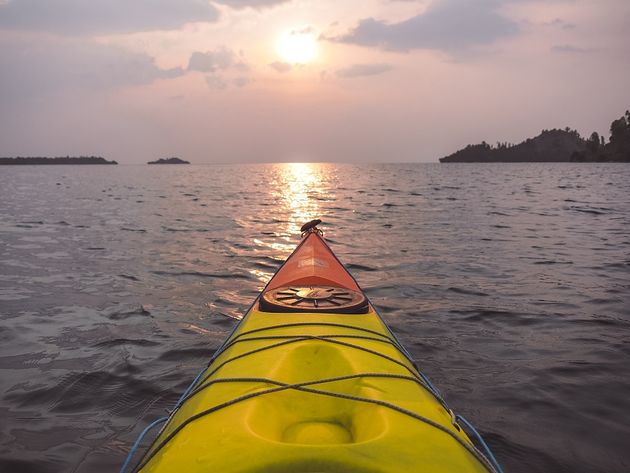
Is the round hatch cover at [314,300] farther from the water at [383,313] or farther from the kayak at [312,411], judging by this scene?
the water at [383,313]

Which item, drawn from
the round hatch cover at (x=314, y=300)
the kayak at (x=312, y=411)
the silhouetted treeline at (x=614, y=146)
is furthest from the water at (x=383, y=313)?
the silhouetted treeline at (x=614, y=146)

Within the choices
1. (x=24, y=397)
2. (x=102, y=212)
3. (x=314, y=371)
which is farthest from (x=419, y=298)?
(x=102, y=212)

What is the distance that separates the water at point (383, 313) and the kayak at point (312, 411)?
40.6 inches

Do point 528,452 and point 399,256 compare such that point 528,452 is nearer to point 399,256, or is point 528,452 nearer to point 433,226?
point 399,256

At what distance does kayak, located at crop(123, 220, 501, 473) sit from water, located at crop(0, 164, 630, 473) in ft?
3.38

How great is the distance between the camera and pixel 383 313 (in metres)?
6.93

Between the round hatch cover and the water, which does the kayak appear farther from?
the water

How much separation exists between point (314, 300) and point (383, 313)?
8.80ft

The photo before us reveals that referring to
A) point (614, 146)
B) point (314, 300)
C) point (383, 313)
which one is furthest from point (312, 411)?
point (614, 146)

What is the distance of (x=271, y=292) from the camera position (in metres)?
4.82

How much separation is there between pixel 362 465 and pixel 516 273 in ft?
26.9

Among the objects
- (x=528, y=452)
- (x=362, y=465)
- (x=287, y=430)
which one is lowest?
(x=528, y=452)

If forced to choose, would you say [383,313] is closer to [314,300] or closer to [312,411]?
[314,300]

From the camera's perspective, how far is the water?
3916 millimetres
